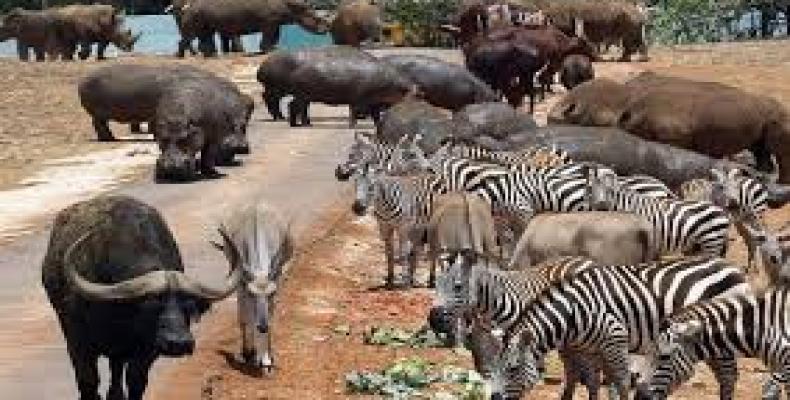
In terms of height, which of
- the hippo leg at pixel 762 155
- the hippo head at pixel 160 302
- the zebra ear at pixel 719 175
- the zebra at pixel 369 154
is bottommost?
the hippo leg at pixel 762 155

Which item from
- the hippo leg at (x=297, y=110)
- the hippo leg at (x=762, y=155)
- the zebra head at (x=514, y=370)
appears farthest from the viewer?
the hippo leg at (x=297, y=110)

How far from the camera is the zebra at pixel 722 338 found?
15359 mm

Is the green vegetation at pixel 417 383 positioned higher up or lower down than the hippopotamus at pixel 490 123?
lower down

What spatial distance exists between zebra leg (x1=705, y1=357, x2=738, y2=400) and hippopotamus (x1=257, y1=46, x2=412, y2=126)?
2457 centimetres

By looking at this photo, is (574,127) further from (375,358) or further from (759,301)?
(759,301)

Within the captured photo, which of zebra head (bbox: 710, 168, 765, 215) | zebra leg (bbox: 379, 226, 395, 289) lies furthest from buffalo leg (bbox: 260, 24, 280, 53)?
zebra leg (bbox: 379, 226, 395, 289)

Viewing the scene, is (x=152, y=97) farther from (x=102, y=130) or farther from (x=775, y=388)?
(x=775, y=388)

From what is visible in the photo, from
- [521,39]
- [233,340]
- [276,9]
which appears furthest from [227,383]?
[276,9]

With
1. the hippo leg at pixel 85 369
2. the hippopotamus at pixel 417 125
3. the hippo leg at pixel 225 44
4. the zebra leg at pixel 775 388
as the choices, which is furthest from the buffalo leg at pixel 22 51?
the zebra leg at pixel 775 388

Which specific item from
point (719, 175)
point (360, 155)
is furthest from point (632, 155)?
point (360, 155)

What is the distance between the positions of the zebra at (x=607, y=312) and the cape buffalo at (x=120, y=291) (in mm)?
2695

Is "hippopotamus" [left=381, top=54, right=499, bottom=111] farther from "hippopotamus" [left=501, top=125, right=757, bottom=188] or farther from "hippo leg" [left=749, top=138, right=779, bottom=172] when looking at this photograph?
"hippopotamus" [left=501, top=125, right=757, bottom=188]

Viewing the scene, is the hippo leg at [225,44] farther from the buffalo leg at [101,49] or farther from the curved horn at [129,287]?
the curved horn at [129,287]

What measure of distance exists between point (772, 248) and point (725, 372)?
6.05 meters
